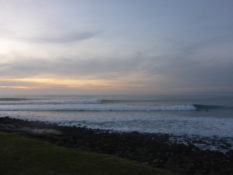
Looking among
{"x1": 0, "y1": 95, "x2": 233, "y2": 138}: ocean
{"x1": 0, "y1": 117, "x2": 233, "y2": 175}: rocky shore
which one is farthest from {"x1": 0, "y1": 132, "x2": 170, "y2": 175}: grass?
{"x1": 0, "y1": 95, "x2": 233, "y2": 138}: ocean

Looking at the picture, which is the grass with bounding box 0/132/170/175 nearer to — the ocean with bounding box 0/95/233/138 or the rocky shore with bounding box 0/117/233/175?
the rocky shore with bounding box 0/117/233/175

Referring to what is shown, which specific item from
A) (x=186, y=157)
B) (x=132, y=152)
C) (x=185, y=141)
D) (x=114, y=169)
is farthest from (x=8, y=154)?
(x=185, y=141)

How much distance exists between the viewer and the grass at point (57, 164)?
4875 millimetres

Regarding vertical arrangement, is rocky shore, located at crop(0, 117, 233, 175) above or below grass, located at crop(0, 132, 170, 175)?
below

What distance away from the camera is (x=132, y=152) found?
27.2 ft

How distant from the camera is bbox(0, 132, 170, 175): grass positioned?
488 cm

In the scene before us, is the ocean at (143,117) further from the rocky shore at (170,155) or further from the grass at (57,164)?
the grass at (57,164)

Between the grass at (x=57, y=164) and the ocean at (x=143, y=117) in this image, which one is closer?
the grass at (x=57, y=164)

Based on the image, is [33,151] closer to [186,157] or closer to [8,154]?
[8,154]

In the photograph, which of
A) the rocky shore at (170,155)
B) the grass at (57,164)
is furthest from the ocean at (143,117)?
the grass at (57,164)

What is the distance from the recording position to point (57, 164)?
17.2 ft

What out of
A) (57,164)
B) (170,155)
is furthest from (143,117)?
(57,164)

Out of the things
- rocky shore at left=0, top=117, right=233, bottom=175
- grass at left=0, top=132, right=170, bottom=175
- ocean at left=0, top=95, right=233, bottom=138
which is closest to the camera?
grass at left=0, top=132, right=170, bottom=175

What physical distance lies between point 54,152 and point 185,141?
7625mm
